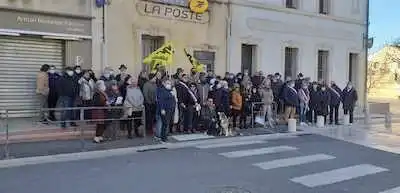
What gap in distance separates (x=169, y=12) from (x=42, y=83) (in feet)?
19.1

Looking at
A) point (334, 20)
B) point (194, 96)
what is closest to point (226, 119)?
point (194, 96)

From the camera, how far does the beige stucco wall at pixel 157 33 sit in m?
17.3

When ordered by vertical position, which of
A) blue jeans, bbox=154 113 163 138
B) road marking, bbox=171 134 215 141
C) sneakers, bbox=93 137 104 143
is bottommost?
road marking, bbox=171 134 215 141

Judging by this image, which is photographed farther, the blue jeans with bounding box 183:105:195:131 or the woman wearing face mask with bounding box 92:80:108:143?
the blue jeans with bounding box 183:105:195:131

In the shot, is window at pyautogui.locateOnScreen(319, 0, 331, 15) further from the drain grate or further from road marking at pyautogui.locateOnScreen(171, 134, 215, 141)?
the drain grate

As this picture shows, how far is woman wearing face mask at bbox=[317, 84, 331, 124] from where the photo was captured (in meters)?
19.2

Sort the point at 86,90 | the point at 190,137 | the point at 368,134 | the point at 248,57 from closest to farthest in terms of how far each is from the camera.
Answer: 1. the point at 86,90
2. the point at 190,137
3. the point at 368,134
4. the point at 248,57

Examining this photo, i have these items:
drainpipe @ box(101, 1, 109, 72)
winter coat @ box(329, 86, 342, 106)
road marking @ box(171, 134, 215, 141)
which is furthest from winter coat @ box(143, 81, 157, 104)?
winter coat @ box(329, 86, 342, 106)

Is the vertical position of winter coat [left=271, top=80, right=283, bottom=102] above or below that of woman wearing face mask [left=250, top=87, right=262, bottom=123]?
above

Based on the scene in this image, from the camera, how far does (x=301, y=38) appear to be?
2423cm

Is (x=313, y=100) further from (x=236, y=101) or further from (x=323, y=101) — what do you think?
(x=236, y=101)

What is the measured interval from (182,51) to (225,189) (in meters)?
11.4

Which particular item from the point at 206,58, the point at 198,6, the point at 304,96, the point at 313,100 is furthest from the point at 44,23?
the point at 313,100

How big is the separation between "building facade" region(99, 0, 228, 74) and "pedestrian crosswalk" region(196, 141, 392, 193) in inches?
220
